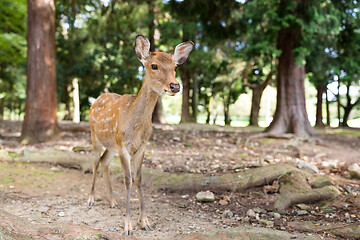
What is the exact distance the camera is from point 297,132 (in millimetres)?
10227

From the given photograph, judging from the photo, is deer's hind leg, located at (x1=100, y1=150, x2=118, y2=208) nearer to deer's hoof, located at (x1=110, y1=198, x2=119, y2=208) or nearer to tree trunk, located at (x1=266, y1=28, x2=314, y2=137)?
deer's hoof, located at (x1=110, y1=198, x2=119, y2=208)

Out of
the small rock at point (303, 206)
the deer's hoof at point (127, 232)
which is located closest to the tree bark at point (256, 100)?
the small rock at point (303, 206)

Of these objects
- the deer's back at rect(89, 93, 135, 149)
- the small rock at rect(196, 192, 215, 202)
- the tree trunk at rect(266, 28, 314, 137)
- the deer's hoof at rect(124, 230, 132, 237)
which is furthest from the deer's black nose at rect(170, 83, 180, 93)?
the tree trunk at rect(266, 28, 314, 137)

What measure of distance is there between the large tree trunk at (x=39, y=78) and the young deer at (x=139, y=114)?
515 centimetres

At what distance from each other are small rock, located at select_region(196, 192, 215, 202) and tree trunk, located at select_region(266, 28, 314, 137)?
637 cm

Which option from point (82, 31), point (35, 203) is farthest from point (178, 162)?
point (82, 31)

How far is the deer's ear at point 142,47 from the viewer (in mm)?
3629

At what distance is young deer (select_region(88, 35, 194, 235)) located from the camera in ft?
11.7

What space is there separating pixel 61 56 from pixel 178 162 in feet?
59.7

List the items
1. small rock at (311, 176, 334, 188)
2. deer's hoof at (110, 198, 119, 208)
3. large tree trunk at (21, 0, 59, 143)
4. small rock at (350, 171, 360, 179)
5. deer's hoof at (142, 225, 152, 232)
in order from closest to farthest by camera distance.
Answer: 1. deer's hoof at (142, 225, 152, 232)
2. deer's hoof at (110, 198, 119, 208)
3. small rock at (311, 176, 334, 188)
4. small rock at (350, 171, 360, 179)
5. large tree trunk at (21, 0, 59, 143)

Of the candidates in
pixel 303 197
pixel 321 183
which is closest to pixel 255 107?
pixel 321 183

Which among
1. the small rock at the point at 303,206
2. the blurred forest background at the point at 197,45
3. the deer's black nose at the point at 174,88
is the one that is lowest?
the small rock at the point at 303,206

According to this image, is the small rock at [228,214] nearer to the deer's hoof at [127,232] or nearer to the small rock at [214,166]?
the deer's hoof at [127,232]

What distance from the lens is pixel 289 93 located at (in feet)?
36.1
